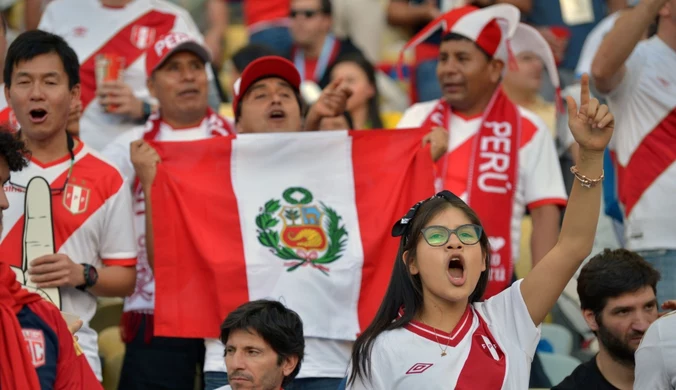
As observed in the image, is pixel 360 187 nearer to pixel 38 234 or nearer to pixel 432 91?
pixel 38 234

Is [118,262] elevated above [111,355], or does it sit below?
above

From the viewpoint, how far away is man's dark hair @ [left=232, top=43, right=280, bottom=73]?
8.30 metres

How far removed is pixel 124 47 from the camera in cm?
720

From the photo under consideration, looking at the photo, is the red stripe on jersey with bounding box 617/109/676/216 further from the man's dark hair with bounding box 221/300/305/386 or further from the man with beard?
the man's dark hair with bounding box 221/300/305/386

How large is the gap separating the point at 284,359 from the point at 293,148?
4.59ft

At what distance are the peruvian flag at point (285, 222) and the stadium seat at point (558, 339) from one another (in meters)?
1.93

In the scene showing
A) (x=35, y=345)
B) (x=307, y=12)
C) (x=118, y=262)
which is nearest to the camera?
(x=35, y=345)

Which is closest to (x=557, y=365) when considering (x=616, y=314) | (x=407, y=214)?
(x=616, y=314)

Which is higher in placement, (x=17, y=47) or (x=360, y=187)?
(x=17, y=47)

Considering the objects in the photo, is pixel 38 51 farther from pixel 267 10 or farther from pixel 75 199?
pixel 267 10

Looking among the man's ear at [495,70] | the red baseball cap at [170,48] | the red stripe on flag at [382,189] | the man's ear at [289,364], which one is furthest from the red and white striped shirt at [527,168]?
the man's ear at [289,364]

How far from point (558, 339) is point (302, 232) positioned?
2322 millimetres

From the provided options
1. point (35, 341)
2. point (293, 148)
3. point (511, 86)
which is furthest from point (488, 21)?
point (35, 341)

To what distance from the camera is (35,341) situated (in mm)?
4102
